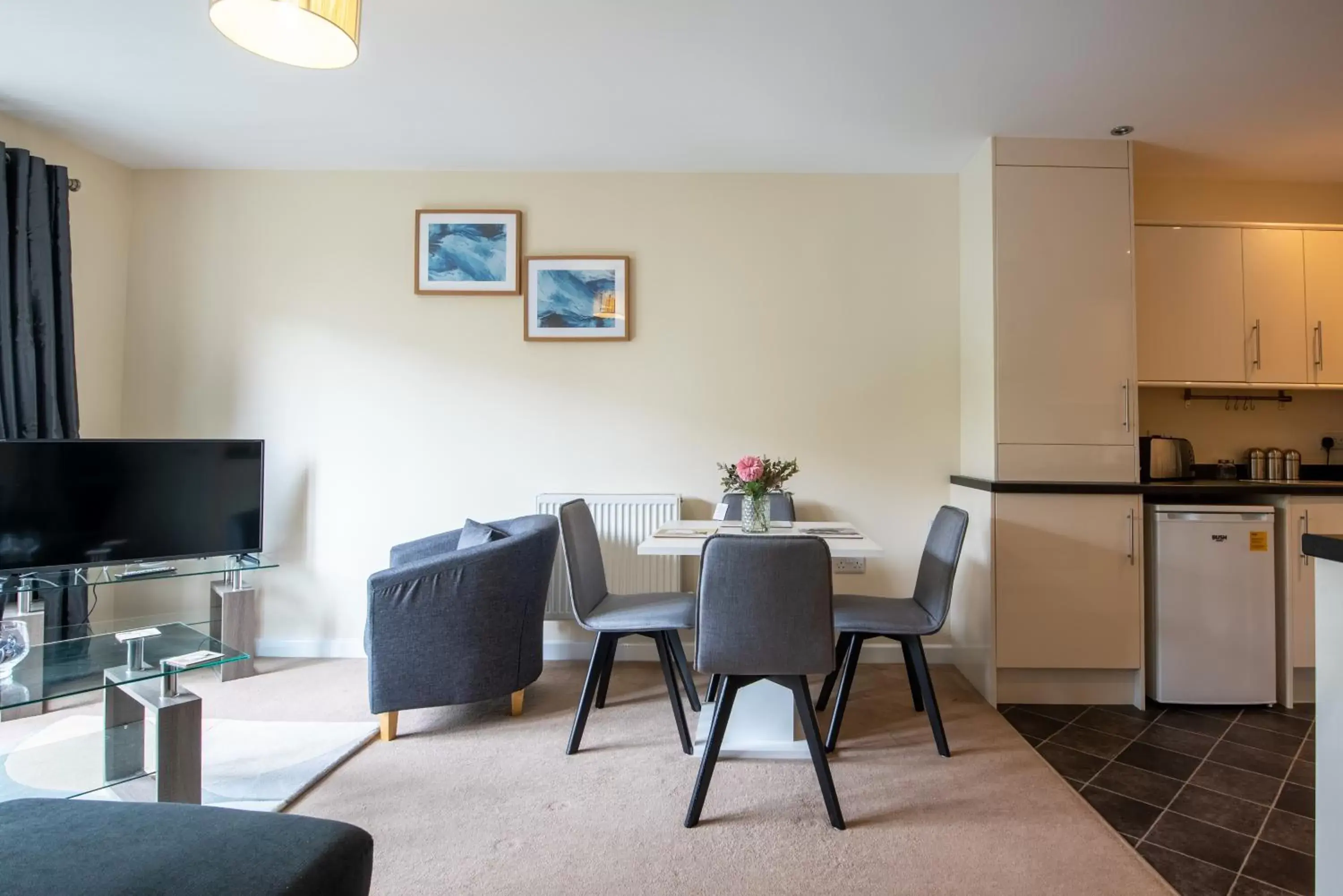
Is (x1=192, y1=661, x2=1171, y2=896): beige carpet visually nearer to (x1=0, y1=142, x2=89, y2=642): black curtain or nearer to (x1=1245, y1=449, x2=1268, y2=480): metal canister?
(x1=0, y1=142, x2=89, y2=642): black curtain

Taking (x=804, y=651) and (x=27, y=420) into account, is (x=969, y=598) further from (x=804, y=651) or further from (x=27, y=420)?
(x=27, y=420)

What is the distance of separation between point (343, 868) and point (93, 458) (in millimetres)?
2657

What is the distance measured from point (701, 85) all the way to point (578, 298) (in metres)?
1.22

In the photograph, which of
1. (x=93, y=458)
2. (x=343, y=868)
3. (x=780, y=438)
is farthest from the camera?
(x=780, y=438)

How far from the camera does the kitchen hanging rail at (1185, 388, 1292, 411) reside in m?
3.29

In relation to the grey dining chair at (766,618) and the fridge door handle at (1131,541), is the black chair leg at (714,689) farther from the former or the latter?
the fridge door handle at (1131,541)

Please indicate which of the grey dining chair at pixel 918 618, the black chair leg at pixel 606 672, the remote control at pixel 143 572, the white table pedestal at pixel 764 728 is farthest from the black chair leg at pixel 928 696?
the remote control at pixel 143 572

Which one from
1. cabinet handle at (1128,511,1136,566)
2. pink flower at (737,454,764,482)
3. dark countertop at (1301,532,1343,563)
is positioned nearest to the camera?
dark countertop at (1301,532,1343,563)

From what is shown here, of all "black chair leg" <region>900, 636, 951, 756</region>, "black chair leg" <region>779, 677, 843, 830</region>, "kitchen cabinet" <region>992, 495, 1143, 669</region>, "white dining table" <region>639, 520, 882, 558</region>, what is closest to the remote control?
"white dining table" <region>639, 520, 882, 558</region>

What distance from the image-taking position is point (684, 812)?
1905 millimetres

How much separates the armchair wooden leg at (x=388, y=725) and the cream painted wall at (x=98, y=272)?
2283 mm

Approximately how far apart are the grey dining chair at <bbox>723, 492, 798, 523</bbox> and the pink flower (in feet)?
1.97

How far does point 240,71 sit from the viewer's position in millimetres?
2414

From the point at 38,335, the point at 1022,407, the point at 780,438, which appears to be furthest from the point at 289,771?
the point at 1022,407
